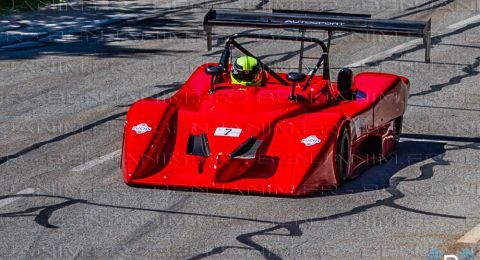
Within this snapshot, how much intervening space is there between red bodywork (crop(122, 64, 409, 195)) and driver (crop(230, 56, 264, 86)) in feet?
0.54

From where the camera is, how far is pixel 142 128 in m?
13.4

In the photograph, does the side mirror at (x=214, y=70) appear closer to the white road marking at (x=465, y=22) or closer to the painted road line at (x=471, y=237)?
the painted road line at (x=471, y=237)

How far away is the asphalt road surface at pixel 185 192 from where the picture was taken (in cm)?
1122

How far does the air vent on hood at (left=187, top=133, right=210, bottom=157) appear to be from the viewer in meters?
13.1

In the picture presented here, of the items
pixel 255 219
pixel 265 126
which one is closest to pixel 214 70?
pixel 265 126

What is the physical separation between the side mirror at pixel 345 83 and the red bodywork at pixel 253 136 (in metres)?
0.12

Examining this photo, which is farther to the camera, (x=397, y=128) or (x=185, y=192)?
(x=397, y=128)

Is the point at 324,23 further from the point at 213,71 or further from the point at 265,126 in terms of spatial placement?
the point at 265,126

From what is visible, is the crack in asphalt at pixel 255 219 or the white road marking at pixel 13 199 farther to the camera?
the white road marking at pixel 13 199

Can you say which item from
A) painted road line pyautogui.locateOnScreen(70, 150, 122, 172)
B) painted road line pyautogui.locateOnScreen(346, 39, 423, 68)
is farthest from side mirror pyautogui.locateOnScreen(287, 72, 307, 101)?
painted road line pyautogui.locateOnScreen(346, 39, 423, 68)

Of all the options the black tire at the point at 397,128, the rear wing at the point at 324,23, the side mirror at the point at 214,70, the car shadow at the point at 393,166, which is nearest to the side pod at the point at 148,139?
the side mirror at the point at 214,70

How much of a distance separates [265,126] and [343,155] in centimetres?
95

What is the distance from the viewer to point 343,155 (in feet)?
43.7

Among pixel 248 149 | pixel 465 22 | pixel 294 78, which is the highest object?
pixel 294 78
